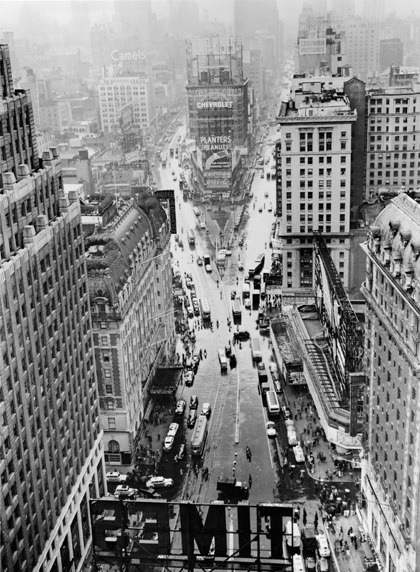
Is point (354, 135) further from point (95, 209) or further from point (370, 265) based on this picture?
point (370, 265)

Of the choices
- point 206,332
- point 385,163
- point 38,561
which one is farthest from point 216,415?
point 385,163

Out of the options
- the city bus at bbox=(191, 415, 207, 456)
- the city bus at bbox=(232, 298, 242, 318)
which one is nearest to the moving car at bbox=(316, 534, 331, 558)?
the city bus at bbox=(191, 415, 207, 456)

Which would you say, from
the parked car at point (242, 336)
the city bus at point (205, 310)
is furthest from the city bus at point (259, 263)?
the parked car at point (242, 336)

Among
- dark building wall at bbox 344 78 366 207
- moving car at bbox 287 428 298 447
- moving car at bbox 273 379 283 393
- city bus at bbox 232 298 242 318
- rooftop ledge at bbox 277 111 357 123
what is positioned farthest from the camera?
dark building wall at bbox 344 78 366 207

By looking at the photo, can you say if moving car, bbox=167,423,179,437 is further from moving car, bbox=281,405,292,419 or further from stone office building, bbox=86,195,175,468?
moving car, bbox=281,405,292,419

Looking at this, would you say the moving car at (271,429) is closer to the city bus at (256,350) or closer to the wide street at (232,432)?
the wide street at (232,432)
